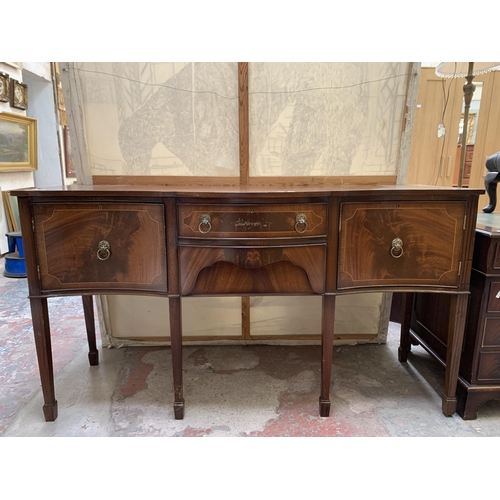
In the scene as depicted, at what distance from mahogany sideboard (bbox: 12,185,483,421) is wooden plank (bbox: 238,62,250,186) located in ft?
1.85

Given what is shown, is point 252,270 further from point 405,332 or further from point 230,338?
point 405,332

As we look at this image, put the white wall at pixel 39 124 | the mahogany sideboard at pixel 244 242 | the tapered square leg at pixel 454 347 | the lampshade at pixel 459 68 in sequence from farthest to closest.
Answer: the white wall at pixel 39 124 → the lampshade at pixel 459 68 → the tapered square leg at pixel 454 347 → the mahogany sideboard at pixel 244 242

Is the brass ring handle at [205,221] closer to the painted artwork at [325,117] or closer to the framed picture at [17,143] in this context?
the painted artwork at [325,117]

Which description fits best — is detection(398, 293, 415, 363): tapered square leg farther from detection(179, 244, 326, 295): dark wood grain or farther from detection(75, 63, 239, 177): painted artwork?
detection(75, 63, 239, 177): painted artwork

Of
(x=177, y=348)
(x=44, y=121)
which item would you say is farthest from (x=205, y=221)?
(x=44, y=121)

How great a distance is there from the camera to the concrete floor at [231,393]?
4.34 ft

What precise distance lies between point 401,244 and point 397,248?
0.02m

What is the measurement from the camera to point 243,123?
1.69 meters

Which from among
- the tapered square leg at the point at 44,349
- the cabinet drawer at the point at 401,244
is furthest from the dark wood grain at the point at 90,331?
the cabinet drawer at the point at 401,244

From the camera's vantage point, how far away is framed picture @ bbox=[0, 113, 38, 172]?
360 cm

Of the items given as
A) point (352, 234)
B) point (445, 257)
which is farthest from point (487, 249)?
point (352, 234)

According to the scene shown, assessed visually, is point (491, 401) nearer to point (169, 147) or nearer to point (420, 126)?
point (169, 147)

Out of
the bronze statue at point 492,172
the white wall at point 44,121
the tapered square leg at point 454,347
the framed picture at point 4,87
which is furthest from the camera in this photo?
the white wall at point 44,121

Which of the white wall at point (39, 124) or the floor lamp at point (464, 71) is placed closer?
the floor lamp at point (464, 71)
